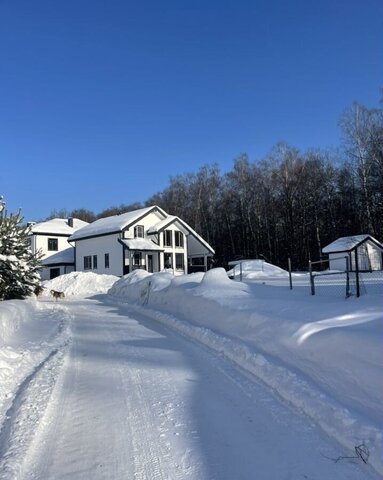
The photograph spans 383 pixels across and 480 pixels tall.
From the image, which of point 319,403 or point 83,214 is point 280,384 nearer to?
point 319,403

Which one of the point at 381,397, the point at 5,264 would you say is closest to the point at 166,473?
the point at 381,397

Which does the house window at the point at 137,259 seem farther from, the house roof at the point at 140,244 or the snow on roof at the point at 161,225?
the snow on roof at the point at 161,225

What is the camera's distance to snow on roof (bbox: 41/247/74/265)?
50.4 m

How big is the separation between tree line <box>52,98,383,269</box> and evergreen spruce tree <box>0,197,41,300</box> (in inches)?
1231

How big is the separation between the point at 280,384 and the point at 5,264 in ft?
43.6

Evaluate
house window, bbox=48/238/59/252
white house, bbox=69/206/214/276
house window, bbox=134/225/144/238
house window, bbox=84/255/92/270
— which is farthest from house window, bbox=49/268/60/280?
house window, bbox=134/225/144/238

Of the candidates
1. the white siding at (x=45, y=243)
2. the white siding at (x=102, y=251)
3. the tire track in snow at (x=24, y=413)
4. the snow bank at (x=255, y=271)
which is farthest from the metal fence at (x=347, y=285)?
the white siding at (x=45, y=243)

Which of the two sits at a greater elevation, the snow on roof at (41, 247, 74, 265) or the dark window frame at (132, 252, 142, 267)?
the snow on roof at (41, 247, 74, 265)

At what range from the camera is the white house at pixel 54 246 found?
166 feet

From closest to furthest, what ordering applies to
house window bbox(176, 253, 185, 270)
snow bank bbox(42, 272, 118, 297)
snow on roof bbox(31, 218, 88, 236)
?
snow bank bbox(42, 272, 118, 297) < house window bbox(176, 253, 185, 270) < snow on roof bbox(31, 218, 88, 236)

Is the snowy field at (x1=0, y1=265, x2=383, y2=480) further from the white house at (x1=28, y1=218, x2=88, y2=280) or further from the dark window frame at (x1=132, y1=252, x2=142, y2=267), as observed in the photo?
the white house at (x1=28, y1=218, x2=88, y2=280)

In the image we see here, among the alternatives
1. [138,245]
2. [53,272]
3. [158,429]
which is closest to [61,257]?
[53,272]

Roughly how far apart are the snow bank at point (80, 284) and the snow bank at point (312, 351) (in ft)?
67.9

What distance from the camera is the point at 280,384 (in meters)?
6.55
